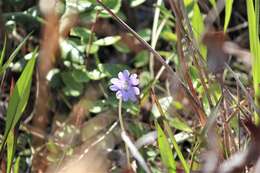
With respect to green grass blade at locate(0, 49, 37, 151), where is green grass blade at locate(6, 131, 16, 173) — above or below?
below

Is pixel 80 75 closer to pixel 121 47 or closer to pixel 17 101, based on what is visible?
pixel 121 47

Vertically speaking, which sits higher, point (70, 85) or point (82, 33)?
point (82, 33)

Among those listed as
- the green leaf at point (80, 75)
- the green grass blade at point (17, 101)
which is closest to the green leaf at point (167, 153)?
the green grass blade at point (17, 101)

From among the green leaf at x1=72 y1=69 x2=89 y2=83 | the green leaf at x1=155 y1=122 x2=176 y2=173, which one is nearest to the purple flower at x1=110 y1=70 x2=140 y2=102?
the green leaf at x1=155 y1=122 x2=176 y2=173

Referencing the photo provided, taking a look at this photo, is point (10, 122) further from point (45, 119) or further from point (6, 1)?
point (6, 1)

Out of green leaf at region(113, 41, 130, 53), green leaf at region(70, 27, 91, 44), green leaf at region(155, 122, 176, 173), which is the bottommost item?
green leaf at region(113, 41, 130, 53)

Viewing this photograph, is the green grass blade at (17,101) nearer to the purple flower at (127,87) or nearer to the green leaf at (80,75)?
the purple flower at (127,87)

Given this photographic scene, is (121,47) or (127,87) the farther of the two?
(121,47)

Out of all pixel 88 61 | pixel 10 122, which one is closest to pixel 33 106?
pixel 88 61

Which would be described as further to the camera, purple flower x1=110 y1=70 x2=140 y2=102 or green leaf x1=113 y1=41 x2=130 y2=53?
green leaf x1=113 y1=41 x2=130 y2=53

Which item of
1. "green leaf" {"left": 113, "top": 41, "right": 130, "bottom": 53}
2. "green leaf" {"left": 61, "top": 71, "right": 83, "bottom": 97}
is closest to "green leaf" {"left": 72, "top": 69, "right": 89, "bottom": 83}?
"green leaf" {"left": 61, "top": 71, "right": 83, "bottom": 97}

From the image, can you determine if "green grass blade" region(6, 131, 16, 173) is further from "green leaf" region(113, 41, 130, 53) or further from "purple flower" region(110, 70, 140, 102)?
"green leaf" region(113, 41, 130, 53)

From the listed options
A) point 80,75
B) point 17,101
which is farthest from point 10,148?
point 80,75
